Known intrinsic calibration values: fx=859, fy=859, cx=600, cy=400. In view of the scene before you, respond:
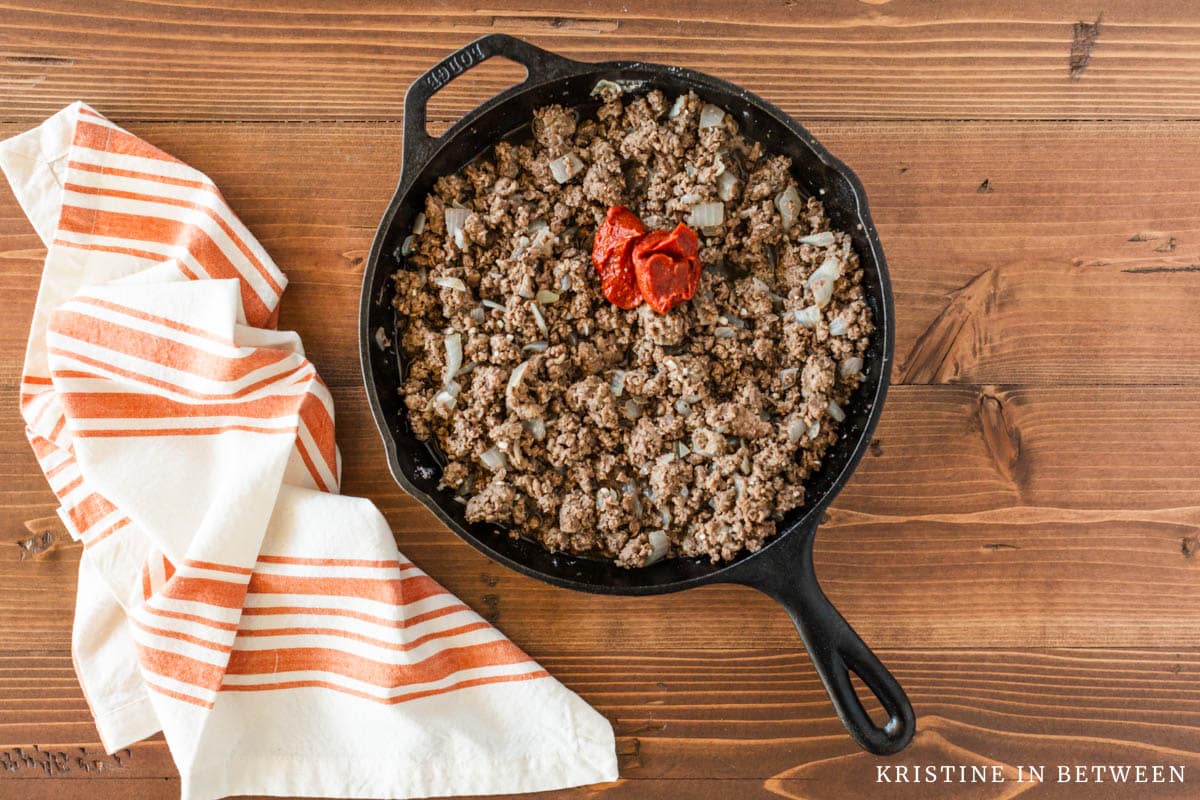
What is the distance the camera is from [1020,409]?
1.76 metres

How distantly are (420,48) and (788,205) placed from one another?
80 centimetres

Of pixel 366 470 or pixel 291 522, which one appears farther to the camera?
pixel 366 470

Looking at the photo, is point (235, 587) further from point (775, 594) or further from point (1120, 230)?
point (1120, 230)

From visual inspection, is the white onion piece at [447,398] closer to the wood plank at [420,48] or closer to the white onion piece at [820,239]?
the wood plank at [420,48]

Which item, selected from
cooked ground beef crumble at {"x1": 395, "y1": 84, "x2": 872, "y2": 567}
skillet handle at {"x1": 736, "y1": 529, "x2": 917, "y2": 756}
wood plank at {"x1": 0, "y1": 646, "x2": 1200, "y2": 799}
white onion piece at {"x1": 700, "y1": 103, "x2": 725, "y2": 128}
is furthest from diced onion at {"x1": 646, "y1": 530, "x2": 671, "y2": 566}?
white onion piece at {"x1": 700, "y1": 103, "x2": 725, "y2": 128}

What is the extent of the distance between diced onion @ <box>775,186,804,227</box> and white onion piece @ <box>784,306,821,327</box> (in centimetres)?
16

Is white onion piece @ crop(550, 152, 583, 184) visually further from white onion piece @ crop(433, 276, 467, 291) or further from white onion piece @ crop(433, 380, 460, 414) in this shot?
white onion piece @ crop(433, 380, 460, 414)

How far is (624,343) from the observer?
5.16ft

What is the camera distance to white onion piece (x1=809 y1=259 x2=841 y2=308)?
60.7 inches

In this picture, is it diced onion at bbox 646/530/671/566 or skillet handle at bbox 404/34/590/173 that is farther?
diced onion at bbox 646/530/671/566

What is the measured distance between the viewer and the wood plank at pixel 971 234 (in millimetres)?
1717

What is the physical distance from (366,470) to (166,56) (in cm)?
92

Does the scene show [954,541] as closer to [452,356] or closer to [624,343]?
[624,343]

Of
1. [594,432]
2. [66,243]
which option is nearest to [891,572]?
[594,432]
